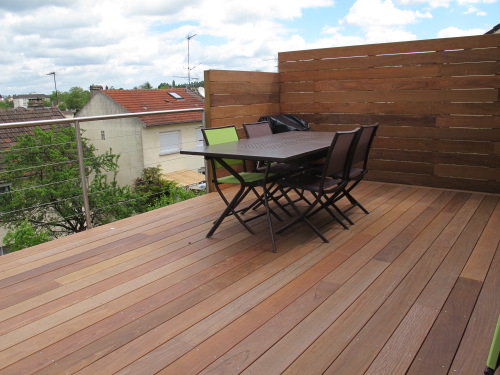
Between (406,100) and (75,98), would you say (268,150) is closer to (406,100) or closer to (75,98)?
(406,100)

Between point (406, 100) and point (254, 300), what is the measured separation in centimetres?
391

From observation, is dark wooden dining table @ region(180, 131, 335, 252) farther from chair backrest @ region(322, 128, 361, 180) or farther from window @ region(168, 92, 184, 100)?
window @ region(168, 92, 184, 100)

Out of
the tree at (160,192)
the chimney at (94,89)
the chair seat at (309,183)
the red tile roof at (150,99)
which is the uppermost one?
the chimney at (94,89)

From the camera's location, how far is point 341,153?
3.38 m

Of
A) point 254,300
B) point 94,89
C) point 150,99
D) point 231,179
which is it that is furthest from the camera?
point 150,99

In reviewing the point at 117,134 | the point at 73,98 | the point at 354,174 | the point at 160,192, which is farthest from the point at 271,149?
the point at 73,98

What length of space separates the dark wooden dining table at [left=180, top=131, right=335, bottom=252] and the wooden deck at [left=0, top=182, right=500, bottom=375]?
0.48 metres

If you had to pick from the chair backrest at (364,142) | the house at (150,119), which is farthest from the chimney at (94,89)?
the chair backrest at (364,142)

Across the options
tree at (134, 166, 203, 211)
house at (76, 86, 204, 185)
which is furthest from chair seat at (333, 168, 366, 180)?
house at (76, 86, 204, 185)

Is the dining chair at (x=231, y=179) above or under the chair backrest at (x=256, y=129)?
under

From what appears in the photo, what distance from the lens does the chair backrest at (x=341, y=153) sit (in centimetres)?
319

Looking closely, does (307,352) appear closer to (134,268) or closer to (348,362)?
(348,362)

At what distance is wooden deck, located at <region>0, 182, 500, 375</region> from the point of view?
187 cm

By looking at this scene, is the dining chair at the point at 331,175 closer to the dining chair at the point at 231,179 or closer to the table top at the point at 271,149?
the table top at the point at 271,149
